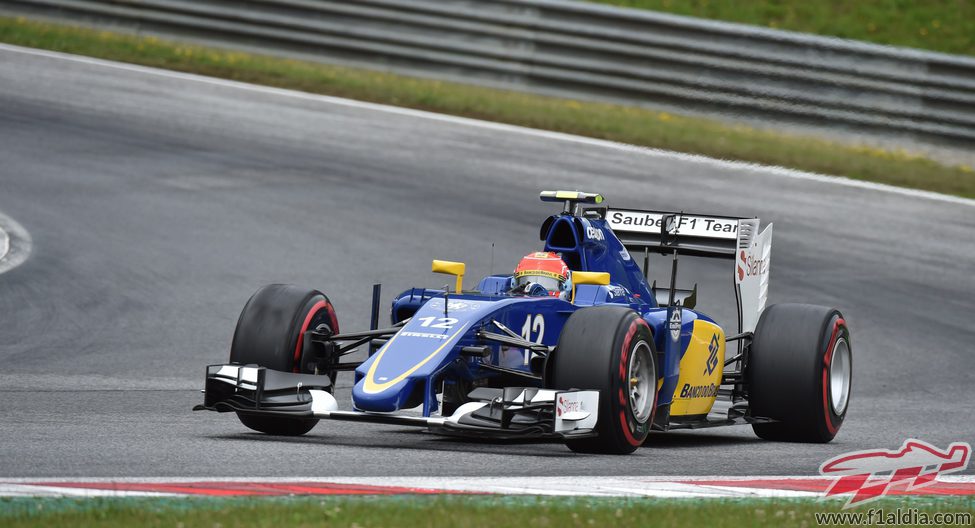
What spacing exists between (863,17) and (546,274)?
1462 cm

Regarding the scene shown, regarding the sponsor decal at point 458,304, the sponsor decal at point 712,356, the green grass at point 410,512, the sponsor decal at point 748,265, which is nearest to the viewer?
the green grass at point 410,512

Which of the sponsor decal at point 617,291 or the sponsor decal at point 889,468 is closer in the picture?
the sponsor decal at point 889,468

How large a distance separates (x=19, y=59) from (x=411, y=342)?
1478 cm

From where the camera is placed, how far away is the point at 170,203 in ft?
55.5

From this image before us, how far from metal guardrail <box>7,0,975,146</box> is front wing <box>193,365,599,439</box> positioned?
41.7 feet

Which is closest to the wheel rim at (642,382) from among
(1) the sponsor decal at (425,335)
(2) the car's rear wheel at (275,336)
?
(1) the sponsor decal at (425,335)

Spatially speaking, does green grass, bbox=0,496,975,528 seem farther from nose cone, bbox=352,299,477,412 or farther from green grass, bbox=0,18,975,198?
green grass, bbox=0,18,975,198

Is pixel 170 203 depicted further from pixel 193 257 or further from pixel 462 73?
pixel 462 73

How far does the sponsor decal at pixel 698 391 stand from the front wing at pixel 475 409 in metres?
1.73

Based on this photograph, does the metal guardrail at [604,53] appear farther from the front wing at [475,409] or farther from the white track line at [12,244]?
the front wing at [475,409]

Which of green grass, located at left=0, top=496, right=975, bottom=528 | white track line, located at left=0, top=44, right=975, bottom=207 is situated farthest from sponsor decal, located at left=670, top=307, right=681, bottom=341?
white track line, located at left=0, top=44, right=975, bottom=207

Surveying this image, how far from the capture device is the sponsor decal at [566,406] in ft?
27.8

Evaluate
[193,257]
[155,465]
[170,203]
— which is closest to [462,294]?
[155,465]

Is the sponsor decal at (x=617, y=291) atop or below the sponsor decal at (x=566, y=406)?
atop
